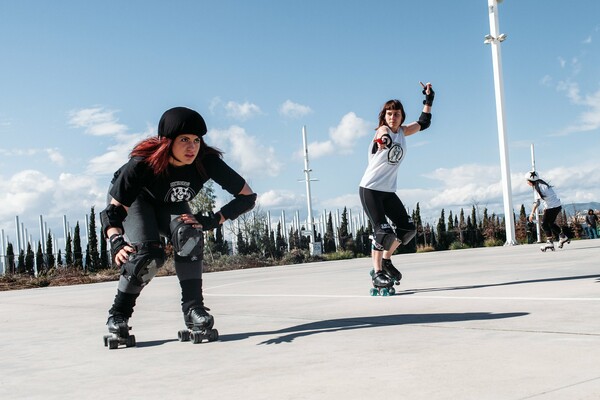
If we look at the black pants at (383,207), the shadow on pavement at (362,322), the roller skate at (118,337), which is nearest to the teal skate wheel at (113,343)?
the roller skate at (118,337)

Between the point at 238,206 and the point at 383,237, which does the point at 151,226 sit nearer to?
the point at 238,206

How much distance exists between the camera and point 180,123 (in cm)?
435

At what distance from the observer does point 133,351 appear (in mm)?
3994

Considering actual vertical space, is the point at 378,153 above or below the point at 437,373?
above

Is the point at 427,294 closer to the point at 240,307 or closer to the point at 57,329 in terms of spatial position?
the point at 240,307

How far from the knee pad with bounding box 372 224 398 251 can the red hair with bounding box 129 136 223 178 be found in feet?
8.76

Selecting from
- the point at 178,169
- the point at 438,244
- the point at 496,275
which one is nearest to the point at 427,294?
the point at 496,275

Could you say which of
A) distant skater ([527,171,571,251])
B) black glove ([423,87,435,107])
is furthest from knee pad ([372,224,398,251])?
distant skater ([527,171,571,251])

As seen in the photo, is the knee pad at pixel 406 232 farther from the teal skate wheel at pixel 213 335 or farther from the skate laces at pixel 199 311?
the teal skate wheel at pixel 213 335

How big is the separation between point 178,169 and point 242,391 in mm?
2121

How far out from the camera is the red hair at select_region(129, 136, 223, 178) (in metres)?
4.36

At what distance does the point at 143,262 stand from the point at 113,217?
361 mm

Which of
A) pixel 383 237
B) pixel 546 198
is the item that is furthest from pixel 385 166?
pixel 546 198

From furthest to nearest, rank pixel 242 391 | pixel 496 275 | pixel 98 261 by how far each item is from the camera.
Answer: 1. pixel 98 261
2. pixel 496 275
3. pixel 242 391
